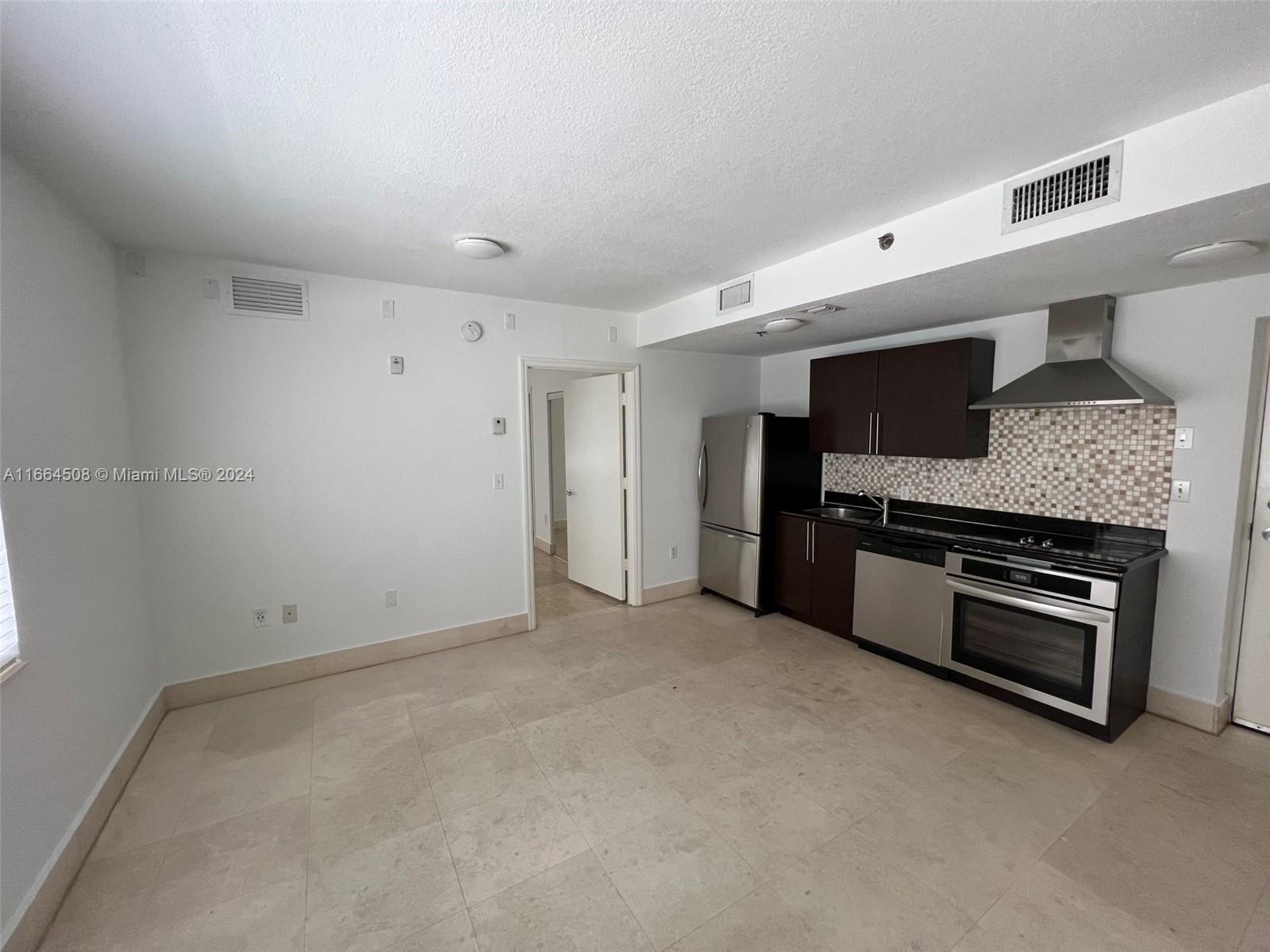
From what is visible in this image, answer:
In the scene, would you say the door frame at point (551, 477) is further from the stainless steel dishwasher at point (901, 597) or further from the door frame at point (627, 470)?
the stainless steel dishwasher at point (901, 597)

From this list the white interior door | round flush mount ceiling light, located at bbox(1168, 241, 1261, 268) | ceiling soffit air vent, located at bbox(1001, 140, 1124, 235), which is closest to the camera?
ceiling soffit air vent, located at bbox(1001, 140, 1124, 235)

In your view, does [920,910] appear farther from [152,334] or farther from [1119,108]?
[152,334]

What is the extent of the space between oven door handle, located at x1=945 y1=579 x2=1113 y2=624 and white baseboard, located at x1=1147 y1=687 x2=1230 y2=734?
2.75 feet

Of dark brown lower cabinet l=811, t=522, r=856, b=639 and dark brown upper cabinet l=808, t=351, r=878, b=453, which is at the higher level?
dark brown upper cabinet l=808, t=351, r=878, b=453

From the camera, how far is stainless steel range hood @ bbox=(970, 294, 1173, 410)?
8.82 feet

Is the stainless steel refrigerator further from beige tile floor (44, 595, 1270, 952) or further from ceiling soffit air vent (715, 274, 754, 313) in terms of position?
beige tile floor (44, 595, 1270, 952)

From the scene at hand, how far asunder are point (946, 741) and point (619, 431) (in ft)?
10.3

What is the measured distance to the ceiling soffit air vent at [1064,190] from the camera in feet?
5.76

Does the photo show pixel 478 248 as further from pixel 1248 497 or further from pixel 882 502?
pixel 1248 497

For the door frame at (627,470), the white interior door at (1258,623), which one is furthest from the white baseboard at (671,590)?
the white interior door at (1258,623)

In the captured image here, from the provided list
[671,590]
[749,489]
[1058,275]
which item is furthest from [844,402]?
[671,590]

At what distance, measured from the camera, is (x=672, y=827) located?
2.06 m

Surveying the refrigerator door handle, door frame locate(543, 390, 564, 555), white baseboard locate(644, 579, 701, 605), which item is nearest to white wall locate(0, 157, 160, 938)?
white baseboard locate(644, 579, 701, 605)

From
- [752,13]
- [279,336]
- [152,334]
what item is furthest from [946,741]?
[152,334]
